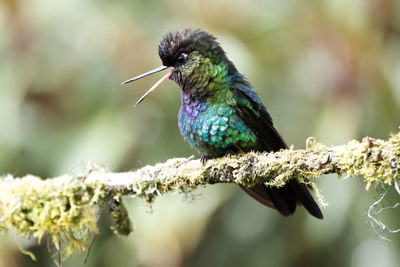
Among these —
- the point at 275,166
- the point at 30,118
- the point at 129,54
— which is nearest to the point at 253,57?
the point at 129,54

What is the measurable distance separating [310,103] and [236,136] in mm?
2258

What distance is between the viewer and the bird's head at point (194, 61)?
308cm

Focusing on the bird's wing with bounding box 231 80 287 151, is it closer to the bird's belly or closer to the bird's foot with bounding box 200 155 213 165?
the bird's belly

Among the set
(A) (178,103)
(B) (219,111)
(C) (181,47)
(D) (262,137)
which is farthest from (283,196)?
(A) (178,103)

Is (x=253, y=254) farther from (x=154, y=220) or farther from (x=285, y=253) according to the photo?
(x=154, y=220)

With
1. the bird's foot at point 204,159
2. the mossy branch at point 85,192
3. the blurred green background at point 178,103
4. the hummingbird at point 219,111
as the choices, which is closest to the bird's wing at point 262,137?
the hummingbird at point 219,111

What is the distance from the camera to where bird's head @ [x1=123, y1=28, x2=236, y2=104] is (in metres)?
3.08

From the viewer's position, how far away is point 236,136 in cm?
294

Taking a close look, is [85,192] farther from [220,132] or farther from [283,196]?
[283,196]

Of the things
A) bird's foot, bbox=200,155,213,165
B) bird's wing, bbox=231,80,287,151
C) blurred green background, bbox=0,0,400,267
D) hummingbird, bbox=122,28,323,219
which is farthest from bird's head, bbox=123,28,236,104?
blurred green background, bbox=0,0,400,267

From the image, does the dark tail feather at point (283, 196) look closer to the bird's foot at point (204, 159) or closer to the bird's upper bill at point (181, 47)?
the bird's foot at point (204, 159)

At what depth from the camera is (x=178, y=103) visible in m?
5.08

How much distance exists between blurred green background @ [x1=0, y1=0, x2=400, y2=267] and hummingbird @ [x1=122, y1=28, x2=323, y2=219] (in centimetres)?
149

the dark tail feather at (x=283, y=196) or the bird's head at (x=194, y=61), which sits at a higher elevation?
the bird's head at (x=194, y=61)
